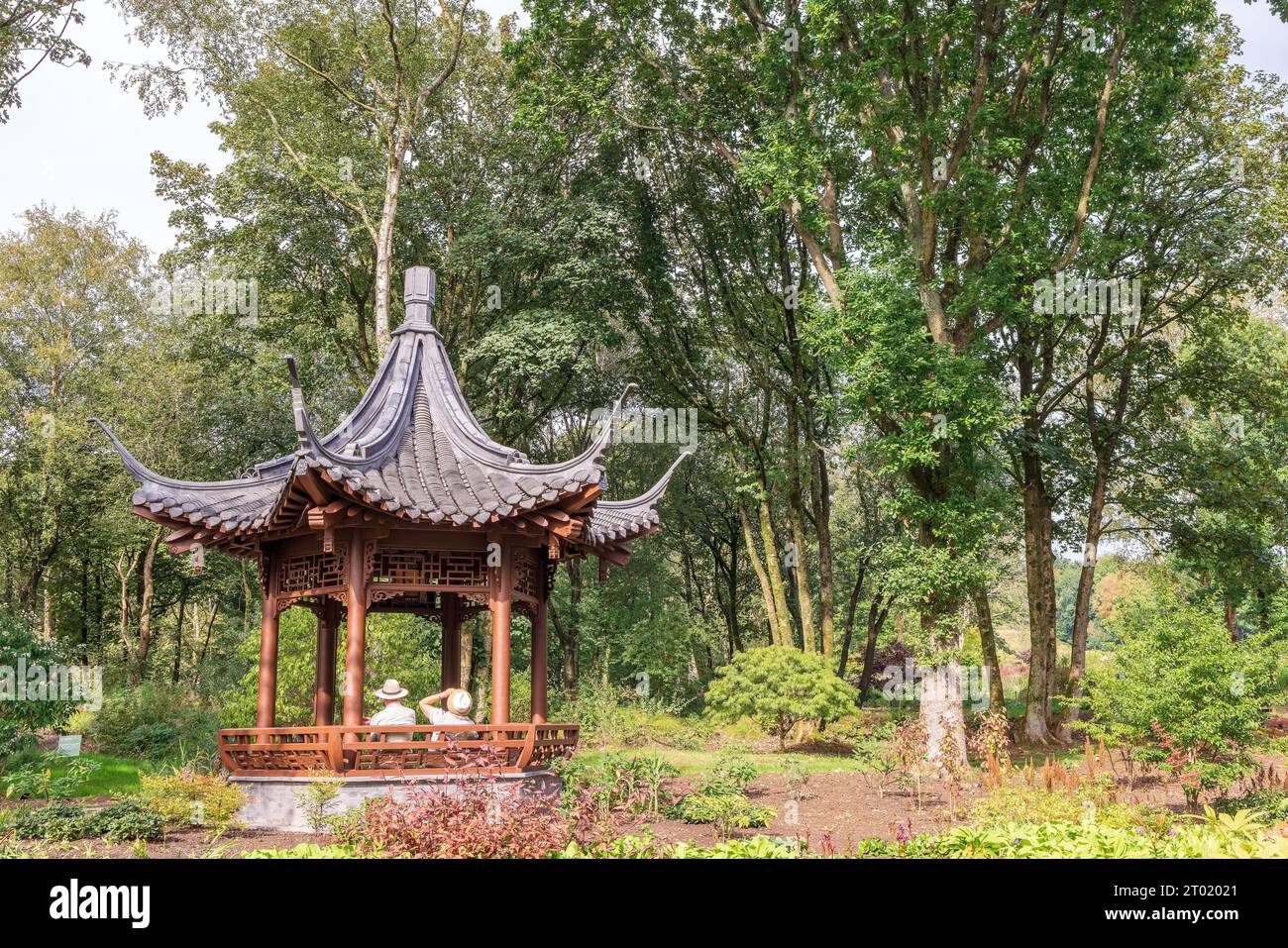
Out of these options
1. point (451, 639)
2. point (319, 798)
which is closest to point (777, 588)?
point (451, 639)

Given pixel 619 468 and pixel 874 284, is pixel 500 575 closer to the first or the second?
pixel 874 284

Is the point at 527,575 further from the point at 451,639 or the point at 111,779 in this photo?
the point at 111,779

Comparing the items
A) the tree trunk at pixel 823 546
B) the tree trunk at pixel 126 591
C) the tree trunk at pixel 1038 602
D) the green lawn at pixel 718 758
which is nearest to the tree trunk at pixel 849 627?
the tree trunk at pixel 823 546

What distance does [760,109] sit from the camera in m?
22.0

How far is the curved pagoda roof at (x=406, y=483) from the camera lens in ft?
36.0

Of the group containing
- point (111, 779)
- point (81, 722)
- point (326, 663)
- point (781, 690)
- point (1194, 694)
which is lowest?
point (111, 779)

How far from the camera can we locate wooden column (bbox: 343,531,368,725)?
11383 millimetres

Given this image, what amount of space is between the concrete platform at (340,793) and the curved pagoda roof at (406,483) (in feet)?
9.38

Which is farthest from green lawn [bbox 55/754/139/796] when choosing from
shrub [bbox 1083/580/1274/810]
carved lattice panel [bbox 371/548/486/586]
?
shrub [bbox 1083/580/1274/810]

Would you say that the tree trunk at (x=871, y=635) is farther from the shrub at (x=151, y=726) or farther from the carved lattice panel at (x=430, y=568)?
the carved lattice panel at (x=430, y=568)

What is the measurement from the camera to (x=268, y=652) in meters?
13.1

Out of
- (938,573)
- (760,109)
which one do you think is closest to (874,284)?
(938,573)

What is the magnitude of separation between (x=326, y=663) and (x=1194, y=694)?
11.4 meters

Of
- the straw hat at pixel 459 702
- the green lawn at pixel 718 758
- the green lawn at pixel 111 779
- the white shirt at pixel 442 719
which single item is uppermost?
the straw hat at pixel 459 702
